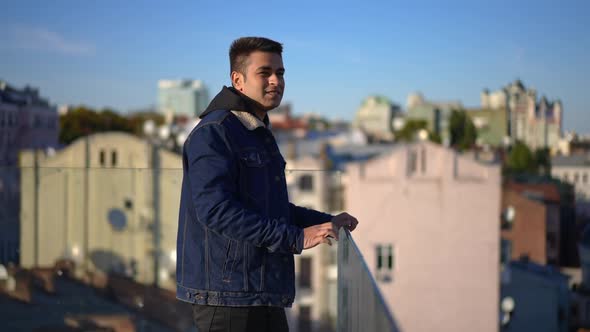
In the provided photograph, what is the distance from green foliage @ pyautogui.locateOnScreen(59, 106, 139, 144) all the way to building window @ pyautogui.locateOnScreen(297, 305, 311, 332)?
3162 centimetres

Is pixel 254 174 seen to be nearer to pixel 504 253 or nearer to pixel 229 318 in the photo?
pixel 229 318

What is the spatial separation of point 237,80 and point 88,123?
3728cm

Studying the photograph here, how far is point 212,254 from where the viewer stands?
159 cm

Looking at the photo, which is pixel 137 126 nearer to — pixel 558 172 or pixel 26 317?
pixel 558 172

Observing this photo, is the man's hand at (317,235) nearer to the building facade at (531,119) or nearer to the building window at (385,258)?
the building window at (385,258)

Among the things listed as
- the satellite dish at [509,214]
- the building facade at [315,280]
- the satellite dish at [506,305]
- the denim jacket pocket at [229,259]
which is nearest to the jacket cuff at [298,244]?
the denim jacket pocket at [229,259]

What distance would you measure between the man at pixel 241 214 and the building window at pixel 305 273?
2.42 m

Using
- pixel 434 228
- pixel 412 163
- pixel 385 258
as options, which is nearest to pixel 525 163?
pixel 412 163

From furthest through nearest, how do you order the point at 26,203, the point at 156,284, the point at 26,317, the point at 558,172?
the point at 558,172
the point at 26,203
the point at 156,284
the point at 26,317

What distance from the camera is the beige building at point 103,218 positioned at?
3.69m

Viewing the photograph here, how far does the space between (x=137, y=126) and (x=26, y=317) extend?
35642mm

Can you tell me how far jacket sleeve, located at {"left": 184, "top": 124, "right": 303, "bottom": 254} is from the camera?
5.01ft

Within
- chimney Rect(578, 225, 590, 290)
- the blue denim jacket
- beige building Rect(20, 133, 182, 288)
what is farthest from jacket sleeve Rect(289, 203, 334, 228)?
chimney Rect(578, 225, 590, 290)

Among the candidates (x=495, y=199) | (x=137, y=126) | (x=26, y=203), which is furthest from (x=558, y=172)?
(x=26, y=203)
